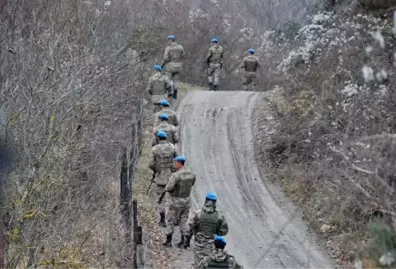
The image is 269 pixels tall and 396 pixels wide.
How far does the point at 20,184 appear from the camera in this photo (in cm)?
1128

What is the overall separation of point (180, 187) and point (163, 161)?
1.33 metres

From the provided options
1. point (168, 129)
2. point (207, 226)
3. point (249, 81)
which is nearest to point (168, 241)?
point (207, 226)

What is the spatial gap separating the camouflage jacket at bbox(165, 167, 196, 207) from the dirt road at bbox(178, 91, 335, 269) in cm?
148

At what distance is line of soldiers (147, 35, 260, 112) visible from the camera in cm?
1895

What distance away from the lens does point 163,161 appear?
44.7 feet

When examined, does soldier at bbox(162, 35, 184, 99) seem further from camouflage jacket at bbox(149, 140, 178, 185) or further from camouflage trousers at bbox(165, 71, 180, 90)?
camouflage jacket at bbox(149, 140, 178, 185)

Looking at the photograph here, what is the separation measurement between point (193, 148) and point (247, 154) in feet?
4.93

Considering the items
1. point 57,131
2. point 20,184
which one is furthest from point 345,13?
point 20,184

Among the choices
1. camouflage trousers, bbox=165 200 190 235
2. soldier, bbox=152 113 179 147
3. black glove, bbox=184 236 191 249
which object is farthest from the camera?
soldier, bbox=152 113 179 147

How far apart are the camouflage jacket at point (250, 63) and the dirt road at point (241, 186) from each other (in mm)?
1361

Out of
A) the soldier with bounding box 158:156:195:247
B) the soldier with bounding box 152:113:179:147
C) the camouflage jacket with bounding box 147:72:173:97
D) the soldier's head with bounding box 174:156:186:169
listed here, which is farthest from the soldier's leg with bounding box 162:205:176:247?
the camouflage jacket with bounding box 147:72:173:97

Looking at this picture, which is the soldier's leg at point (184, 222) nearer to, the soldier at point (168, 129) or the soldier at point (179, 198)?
the soldier at point (179, 198)

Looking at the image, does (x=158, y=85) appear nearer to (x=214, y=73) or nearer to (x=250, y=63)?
(x=214, y=73)

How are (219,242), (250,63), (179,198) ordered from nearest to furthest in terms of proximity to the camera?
(219,242), (179,198), (250,63)
